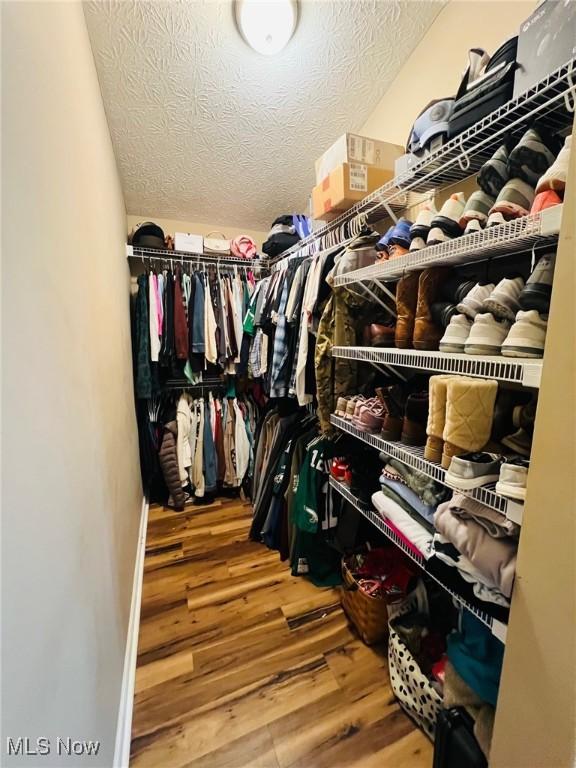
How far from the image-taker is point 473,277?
3.22 ft

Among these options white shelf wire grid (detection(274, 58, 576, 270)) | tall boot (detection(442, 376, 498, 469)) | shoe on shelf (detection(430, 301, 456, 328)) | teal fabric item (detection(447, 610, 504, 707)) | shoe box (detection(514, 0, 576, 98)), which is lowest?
teal fabric item (detection(447, 610, 504, 707))

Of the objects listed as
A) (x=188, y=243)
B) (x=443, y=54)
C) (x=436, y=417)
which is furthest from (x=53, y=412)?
(x=188, y=243)

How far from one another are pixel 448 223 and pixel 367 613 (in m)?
1.50

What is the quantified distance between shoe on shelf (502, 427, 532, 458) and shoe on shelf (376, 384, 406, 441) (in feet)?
1.04

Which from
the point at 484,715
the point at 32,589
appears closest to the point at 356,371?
the point at 484,715

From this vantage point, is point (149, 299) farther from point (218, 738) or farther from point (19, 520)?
point (218, 738)

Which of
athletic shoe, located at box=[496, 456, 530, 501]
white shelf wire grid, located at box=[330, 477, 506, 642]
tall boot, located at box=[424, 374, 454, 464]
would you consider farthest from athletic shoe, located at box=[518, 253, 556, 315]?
white shelf wire grid, located at box=[330, 477, 506, 642]

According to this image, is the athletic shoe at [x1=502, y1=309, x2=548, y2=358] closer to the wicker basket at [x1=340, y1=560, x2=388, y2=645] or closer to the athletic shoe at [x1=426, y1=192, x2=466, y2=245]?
the athletic shoe at [x1=426, y1=192, x2=466, y2=245]

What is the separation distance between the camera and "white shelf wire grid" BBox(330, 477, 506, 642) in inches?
26.5

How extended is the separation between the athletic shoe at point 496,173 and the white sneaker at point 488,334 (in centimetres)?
37

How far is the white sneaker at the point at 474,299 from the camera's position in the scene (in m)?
0.76

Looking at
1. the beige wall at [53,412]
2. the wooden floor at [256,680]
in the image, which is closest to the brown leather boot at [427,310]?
the beige wall at [53,412]

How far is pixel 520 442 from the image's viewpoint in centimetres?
70

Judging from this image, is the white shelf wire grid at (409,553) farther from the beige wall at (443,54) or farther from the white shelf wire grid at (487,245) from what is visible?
the beige wall at (443,54)
